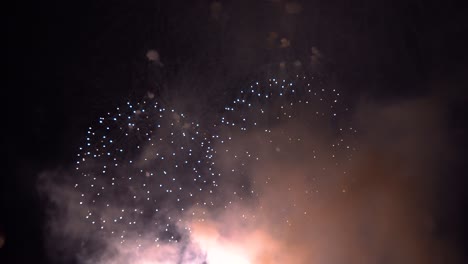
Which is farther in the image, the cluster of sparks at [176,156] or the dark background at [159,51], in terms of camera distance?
the cluster of sparks at [176,156]

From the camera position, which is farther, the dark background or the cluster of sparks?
the cluster of sparks

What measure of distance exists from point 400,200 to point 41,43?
3.72 meters

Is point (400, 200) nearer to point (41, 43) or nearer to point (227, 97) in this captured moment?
point (227, 97)

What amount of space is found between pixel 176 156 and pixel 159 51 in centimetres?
95

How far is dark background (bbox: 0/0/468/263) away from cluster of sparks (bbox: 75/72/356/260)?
188 millimetres

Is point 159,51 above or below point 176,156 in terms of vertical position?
above

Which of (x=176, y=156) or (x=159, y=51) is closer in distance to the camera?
(x=159, y=51)

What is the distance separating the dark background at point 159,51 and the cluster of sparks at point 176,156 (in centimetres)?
19

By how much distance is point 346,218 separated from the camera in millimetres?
4102

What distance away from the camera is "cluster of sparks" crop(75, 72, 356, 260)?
3398mm

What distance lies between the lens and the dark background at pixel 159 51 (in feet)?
10.3

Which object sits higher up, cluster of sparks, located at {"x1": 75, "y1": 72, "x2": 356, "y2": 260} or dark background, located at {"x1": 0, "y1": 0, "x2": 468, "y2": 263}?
dark background, located at {"x1": 0, "y1": 0, "x2": 468, "y2": 263}

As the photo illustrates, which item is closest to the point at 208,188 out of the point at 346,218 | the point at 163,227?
the point at 163,227

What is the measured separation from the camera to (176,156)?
3545 millimetres
